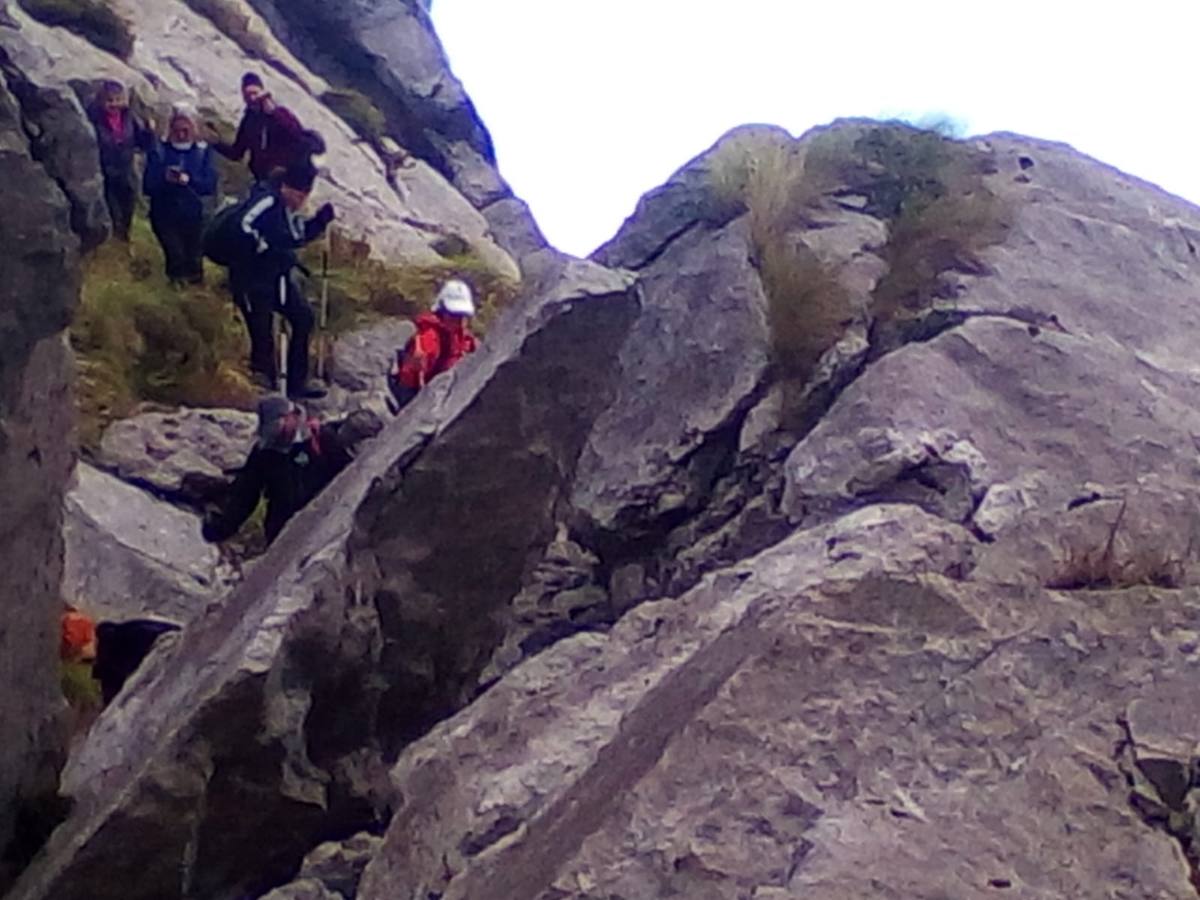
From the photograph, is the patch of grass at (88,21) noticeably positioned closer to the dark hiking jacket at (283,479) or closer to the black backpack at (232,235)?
the black backpack at (232,235)

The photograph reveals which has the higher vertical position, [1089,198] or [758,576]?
[1089,198]

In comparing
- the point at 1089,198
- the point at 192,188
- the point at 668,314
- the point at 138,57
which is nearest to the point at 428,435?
the point at 668,314

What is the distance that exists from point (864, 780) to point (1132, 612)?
60.7 inches

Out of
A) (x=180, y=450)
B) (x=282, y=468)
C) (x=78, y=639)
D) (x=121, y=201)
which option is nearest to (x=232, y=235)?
(x=180, y=450)

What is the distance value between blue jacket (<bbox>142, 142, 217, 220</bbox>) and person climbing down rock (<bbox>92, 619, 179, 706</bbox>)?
7.86 metres

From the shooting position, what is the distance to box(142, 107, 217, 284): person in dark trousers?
17844 millimetres

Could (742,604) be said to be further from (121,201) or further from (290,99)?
(290,99)

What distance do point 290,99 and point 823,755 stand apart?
82.2 ft

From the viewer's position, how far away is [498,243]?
29.5 m

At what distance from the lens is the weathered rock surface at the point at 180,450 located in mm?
15438

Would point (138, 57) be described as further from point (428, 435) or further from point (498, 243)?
point (428, 435)

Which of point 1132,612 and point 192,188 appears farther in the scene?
point 192,188

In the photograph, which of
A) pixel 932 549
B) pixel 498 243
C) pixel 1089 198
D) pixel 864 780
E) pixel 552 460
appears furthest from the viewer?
pixel 498 243

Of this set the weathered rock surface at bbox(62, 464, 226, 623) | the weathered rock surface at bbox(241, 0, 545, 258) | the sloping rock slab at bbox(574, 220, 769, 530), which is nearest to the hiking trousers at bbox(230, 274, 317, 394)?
the weathered rock surface at bbox(62, 464, 226, 623)
